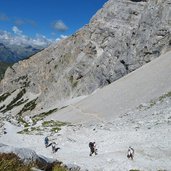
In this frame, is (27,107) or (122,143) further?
(27,107)

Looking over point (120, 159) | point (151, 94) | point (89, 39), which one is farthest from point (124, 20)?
point (120, 159)

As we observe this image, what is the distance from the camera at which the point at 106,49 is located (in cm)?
13338

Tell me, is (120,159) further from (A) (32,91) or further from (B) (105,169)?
(A) (32,91)


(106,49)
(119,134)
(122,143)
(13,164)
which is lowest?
(13,164)

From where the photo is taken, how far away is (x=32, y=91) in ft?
638

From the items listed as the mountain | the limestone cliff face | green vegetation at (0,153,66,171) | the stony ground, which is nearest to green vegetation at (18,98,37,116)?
the limestone cliff face

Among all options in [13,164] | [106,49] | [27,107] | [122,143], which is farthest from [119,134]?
[27,107]

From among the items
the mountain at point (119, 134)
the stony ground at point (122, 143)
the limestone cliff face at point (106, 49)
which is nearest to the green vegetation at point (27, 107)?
the limestone cliff face at point (106, 49)

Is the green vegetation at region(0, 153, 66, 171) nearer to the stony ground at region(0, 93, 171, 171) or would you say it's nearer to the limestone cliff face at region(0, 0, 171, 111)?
the stony ground at region(0, 93, 171, 171)

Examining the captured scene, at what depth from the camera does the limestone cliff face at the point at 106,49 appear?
115 meters

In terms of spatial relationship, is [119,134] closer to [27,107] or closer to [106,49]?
[106,49]

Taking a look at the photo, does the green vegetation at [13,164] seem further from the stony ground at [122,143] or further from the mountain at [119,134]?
the stony ground at [122,143]

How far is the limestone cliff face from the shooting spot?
114875 mm

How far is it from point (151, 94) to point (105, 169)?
53.8 m
